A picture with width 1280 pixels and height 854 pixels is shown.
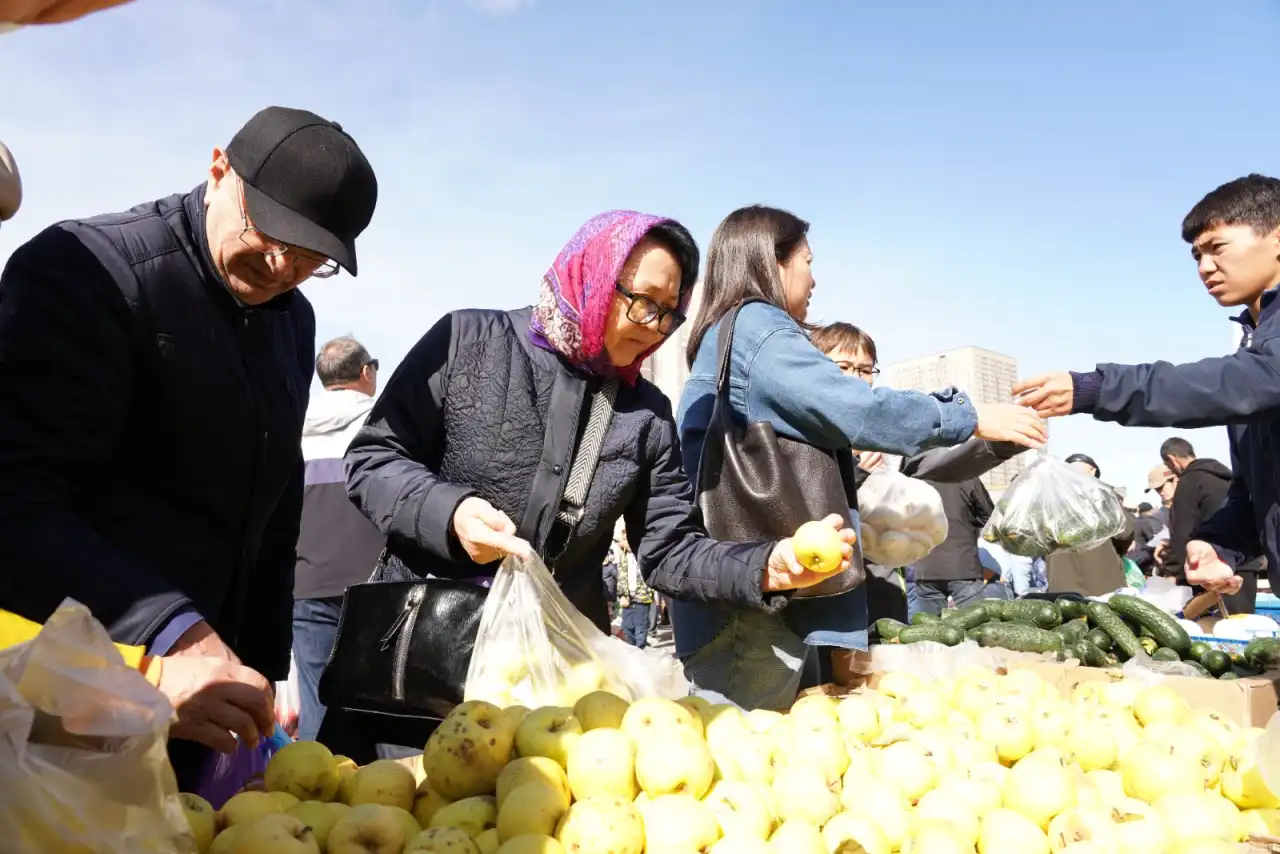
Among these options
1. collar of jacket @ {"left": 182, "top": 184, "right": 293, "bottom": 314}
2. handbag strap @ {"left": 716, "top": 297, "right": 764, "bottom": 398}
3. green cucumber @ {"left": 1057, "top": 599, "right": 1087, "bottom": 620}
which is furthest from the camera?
green cucumber @ {"left": 1057, "top": 599, "right": 1087, "bottom": 620}

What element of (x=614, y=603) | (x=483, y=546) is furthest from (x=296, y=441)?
(x=614, y=603)

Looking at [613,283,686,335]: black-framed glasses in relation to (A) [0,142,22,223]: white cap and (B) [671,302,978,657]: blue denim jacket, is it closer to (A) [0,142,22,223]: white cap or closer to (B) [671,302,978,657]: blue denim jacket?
(B) [671,302,978,657]: blue denim jacket

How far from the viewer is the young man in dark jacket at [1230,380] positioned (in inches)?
123

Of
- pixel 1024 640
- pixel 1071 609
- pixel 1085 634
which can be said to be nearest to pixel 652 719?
pixel 1024 640

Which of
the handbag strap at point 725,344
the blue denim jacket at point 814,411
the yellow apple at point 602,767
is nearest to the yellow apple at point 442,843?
the yellow apple at point 602,767

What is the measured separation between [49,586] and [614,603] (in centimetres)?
1270

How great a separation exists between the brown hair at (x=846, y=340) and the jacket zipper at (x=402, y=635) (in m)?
2.71

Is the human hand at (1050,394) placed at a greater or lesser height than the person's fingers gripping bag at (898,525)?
greater

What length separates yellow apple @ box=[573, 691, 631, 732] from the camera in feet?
5.77

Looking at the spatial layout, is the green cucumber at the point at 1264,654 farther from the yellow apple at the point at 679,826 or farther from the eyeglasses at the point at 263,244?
the eyeglasses at the point at 263,244

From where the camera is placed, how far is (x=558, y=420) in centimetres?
249

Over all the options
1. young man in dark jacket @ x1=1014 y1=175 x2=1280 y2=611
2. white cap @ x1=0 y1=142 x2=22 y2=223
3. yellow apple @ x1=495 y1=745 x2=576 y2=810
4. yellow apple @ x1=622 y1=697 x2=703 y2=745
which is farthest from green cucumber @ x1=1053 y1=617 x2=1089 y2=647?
white cap @ x1=0 y1=142 x2=22 y2=223

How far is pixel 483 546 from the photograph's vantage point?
2160 mm

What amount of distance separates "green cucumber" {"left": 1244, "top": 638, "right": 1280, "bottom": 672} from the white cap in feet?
15.2
